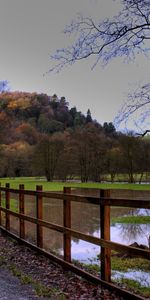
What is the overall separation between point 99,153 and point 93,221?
155 feet

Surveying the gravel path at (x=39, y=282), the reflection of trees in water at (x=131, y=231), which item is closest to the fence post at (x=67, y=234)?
the gravel path at (x=39, y=282)

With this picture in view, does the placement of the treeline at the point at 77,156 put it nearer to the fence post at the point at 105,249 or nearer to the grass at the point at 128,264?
the grass at the point at 128,264

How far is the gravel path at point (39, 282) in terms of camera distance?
5520 mm

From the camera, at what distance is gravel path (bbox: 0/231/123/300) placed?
5.52 m

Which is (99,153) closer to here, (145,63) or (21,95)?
(21,95)

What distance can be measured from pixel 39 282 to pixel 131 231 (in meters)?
10.9

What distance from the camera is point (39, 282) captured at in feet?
20.5

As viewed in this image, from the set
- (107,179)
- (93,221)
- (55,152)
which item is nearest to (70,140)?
(55,152)

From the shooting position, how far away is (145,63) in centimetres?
952

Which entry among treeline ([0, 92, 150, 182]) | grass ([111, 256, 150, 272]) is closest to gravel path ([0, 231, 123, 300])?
grass ([111, 256, 150, 272])

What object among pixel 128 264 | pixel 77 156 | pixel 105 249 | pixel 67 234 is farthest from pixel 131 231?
pixel 77 156

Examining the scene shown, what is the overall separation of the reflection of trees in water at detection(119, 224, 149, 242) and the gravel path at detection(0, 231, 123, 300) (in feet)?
22.8

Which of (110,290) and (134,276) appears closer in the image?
(110,290)

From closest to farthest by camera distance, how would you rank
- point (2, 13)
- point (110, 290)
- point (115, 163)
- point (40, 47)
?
point (110, 290), point (2, 13), point (40, 47), point (115, 163)
